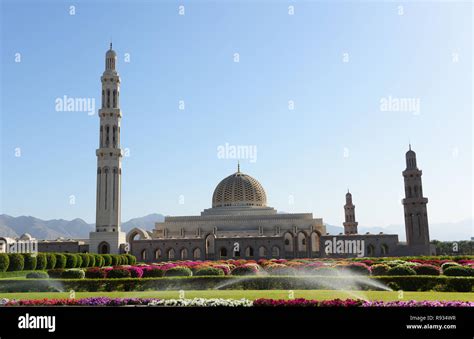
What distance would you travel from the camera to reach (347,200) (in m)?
62.0

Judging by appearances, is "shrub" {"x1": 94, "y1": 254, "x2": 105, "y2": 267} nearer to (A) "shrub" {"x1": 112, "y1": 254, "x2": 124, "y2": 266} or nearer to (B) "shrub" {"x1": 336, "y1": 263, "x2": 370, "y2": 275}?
(A) "shrub" {"x1": 112, "y1": 254, "x2": 124, "y2": 266}

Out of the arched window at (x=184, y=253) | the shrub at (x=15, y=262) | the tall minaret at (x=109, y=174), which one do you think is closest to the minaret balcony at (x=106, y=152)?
the tall minaret at (x=109, y=174)

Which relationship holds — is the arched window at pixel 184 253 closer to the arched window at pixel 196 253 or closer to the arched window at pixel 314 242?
the arched window at pixel 196 253

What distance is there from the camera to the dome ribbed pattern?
59.3 metres

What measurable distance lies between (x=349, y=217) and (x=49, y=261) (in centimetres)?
4000

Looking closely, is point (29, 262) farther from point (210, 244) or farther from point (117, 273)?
point (210, 244)

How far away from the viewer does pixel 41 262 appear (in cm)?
3112

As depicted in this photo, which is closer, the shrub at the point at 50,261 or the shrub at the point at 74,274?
the shrub at the point at 74,274

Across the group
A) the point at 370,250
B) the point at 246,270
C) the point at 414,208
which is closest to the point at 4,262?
the point at 246,270

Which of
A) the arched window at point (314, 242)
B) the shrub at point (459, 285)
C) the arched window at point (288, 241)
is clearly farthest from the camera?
the arched window at point (288, 241)

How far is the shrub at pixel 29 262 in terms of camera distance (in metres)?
30.0

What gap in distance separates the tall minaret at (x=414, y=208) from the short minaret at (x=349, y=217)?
1420 centimetres
